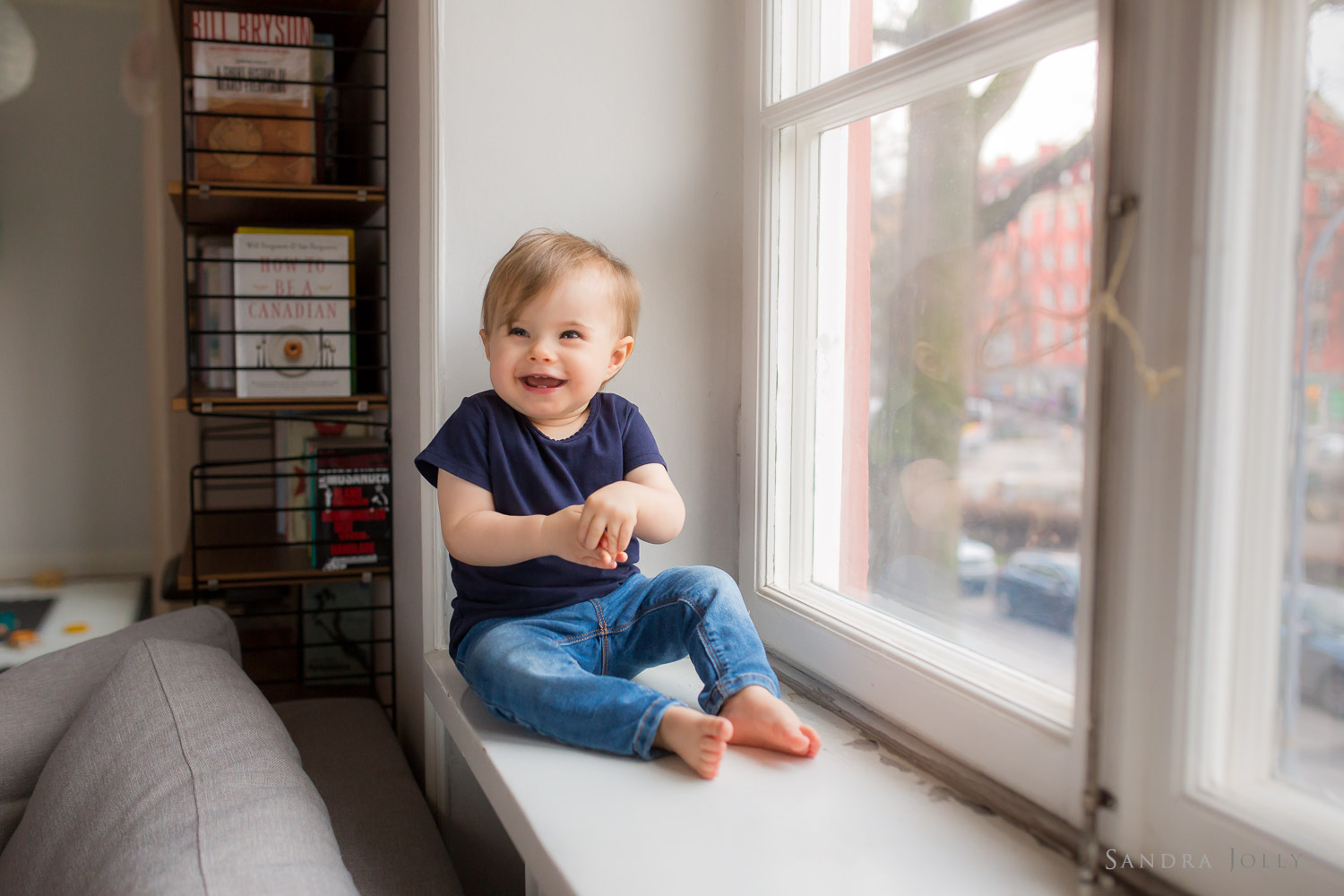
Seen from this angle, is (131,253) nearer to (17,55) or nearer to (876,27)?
(17,55)

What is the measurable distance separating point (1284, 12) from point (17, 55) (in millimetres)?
2858

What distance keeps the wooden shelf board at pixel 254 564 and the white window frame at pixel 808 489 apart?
31.0 inches

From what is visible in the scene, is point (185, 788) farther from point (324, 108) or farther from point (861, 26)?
point (324, 108)

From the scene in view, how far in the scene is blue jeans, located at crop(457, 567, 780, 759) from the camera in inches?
35.6

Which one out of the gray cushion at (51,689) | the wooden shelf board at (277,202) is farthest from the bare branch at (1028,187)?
the gray cushion at (51,689)

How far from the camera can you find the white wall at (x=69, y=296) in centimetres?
249

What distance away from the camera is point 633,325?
1121 mm

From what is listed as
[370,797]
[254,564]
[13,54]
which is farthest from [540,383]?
[13,54]

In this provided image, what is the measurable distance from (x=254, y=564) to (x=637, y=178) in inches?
38.5

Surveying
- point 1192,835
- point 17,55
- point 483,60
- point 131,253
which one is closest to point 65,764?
point 483,60

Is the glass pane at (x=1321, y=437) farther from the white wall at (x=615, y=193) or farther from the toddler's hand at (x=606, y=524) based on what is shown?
the white wall at (x=615, y=193)

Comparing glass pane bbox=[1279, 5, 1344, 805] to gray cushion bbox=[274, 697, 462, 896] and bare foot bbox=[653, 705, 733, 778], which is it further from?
gray cushion bbox=[274, 697, 462, 896]

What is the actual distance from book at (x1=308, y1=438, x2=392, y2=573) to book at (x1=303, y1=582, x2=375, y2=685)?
27 cm

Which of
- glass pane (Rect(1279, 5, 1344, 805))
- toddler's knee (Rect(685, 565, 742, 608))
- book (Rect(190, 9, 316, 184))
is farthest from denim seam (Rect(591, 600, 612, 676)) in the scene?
book (Rect(190, 9, 316, 184))
